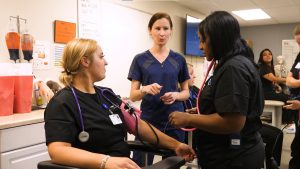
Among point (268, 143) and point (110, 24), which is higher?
point (110, 24)

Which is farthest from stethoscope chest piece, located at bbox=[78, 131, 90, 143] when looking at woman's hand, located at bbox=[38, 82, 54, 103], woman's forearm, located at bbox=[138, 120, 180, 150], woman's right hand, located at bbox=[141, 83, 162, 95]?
woman's hand, located at bbox=[38, 82, 54, 103]

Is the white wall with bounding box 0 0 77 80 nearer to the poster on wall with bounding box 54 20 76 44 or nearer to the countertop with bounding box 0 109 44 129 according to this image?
the poster on wall with bounding box 54 20 76 44

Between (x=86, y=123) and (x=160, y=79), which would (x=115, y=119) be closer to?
(x=86, y=123)

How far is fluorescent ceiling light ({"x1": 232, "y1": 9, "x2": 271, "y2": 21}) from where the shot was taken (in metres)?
5.75

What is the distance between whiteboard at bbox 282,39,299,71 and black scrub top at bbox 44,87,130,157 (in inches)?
270

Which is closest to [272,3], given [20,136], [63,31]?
[63,31]

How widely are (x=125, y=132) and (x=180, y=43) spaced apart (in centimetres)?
389

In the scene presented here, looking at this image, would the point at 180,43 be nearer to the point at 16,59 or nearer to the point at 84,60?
the point at 16,59

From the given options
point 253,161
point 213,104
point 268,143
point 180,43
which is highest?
point 180,43

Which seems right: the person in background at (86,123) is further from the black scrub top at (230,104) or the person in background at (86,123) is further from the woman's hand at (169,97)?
the woman's hand at (169,97)

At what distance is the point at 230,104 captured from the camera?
1.09 meters

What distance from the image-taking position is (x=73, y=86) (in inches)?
54.5

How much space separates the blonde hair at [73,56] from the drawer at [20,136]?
2.19 ft

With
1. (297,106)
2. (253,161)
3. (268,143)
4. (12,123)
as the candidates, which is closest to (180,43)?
(268,143)
